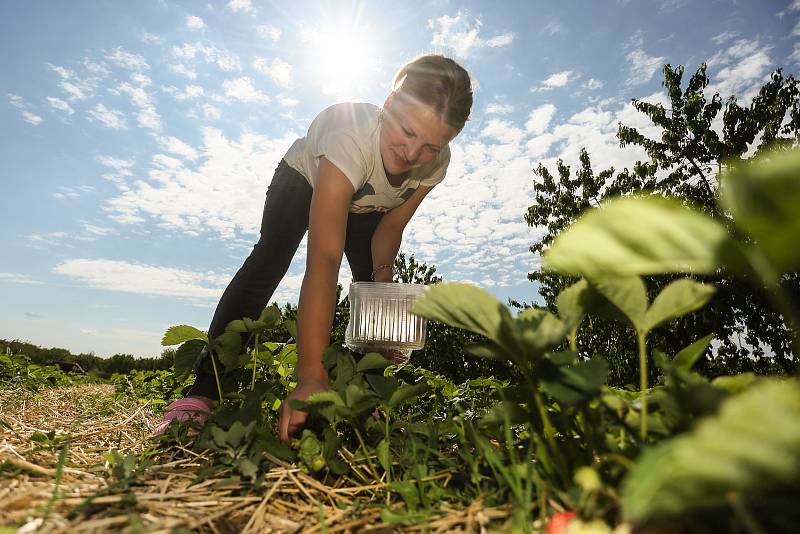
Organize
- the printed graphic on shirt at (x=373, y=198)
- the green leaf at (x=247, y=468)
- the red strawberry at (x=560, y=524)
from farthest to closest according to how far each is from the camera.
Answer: the printed graphic on shirt at (x=373, y=198)
the green leaf at (x=247, y=468)
the red strawberry at (x=560, y=524)

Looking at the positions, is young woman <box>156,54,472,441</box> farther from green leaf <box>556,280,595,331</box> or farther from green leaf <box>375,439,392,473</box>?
green leaf <box>556,280,595,331</box>

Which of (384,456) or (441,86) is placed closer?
(384,456)

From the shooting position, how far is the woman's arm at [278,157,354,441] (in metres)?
1.21

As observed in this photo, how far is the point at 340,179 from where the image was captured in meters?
1.61

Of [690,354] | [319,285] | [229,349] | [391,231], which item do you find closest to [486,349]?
[690,354]

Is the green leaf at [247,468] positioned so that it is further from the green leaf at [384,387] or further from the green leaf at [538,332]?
the green leaf at [538,332]

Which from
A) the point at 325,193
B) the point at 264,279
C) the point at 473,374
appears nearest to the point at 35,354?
the point at 473,374

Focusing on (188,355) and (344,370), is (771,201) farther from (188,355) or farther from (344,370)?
(188,355)

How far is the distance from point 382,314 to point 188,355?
841 mm

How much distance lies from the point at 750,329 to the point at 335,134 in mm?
10817

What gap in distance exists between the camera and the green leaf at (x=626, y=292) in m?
0.61

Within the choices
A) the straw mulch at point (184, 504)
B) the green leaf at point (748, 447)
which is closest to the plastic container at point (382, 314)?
the straw mulch at point (184, 504)

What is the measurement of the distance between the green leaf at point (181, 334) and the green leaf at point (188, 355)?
0.02 meters

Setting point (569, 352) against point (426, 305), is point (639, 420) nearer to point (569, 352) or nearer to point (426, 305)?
point (569, 352)
